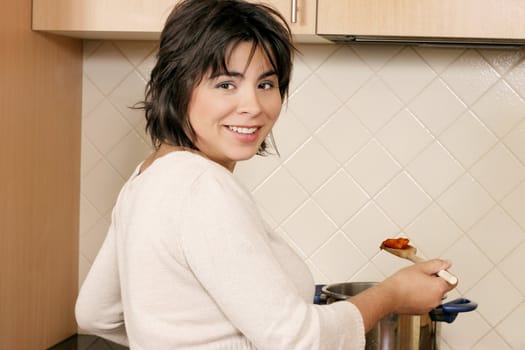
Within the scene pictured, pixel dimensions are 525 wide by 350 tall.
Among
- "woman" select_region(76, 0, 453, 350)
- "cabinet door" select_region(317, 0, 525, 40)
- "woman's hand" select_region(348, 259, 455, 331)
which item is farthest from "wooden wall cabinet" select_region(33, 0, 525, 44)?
"woman's hand" select_region(348, 259, 455, 331)

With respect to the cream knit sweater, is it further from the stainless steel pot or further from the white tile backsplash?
the white tile backsplash

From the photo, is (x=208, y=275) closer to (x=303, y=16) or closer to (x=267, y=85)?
(x=267, y=85)

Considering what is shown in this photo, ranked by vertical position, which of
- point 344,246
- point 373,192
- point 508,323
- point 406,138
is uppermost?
point 406,138

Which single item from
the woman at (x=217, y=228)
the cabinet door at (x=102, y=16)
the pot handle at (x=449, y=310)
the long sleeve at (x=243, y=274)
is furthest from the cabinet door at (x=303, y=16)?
the long sleeve at (x=243, y=274)

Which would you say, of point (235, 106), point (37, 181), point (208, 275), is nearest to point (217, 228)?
point (208, 275)

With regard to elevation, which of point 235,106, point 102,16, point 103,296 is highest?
point 102,16

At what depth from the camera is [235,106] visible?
119 cm

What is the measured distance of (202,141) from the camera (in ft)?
4.02

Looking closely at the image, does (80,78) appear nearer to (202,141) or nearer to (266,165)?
(266,165)

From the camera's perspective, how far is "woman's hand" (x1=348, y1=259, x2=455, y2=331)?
1205mm

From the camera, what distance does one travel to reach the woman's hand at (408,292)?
3.95 ft

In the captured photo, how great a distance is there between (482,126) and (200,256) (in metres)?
1.13

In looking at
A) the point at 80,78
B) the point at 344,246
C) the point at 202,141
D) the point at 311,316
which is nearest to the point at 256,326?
the point at 311,316

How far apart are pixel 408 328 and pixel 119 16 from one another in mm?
883
